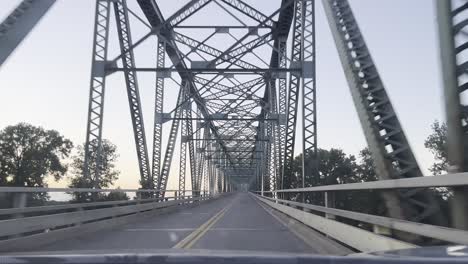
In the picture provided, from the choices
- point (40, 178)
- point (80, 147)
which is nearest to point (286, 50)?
point (40, 178)

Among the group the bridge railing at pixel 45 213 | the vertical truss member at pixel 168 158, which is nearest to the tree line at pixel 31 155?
the vertical truss member at pixel 168 158

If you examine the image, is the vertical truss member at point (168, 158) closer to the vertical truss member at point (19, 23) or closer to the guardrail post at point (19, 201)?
the vertical truss member at point (19, 23)

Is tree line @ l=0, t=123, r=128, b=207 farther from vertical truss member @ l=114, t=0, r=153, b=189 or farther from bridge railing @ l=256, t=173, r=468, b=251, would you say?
bridge railing @ l=256, t=173, r=468, b=251

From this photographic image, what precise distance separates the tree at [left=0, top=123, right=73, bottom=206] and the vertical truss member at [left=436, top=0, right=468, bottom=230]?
186 ft

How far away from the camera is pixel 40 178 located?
202 ft

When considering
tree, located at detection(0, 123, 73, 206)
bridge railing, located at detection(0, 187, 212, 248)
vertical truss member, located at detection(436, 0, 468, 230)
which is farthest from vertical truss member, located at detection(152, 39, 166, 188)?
tree, located at detection(0, 123, 73, 206)

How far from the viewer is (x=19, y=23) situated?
12141 millimetres

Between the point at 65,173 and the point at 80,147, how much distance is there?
1415 centimetres

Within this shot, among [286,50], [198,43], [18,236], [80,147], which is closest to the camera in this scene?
[18,236]

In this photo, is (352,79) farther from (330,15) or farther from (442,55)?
(442,55)

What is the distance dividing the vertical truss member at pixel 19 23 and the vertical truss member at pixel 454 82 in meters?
9.90

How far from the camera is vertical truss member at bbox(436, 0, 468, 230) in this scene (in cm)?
513

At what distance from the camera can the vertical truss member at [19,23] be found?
1183 centimetres

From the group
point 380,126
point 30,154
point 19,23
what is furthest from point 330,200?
point 30,154
